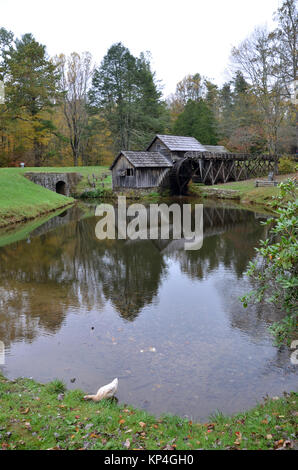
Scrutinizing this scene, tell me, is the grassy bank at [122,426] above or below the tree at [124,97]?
below

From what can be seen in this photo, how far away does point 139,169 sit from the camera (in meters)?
33.1

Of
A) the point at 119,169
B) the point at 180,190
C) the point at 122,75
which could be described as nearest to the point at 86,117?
the point at 122,75

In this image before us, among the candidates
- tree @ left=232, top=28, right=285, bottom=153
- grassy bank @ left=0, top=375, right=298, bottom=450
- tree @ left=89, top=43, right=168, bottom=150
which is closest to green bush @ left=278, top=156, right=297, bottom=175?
tree @ left=232, top=28, right=285, bottom=153

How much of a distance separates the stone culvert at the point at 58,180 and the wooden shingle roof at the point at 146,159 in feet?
15.4

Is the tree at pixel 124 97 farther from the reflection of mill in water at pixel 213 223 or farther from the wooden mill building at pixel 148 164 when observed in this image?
the reflection of mill in water at pixel 213 223

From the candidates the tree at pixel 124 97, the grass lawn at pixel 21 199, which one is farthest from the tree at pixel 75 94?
the grass lawn at pixel 21 199

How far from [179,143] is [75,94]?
16692 mm

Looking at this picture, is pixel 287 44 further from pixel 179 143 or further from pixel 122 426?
pixel 122 426

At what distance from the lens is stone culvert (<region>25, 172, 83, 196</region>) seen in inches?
1232

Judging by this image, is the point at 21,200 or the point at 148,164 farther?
the point at 148,164

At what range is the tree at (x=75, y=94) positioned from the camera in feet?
144

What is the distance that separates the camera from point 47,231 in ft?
62.5

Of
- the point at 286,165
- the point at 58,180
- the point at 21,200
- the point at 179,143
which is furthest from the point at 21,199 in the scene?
the point at 286,165

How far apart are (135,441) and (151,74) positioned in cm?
4755
